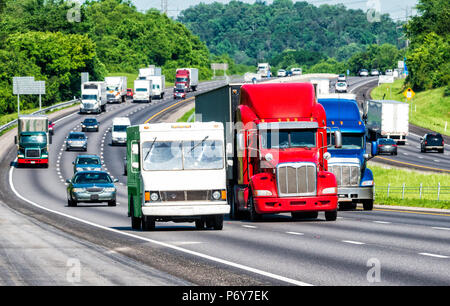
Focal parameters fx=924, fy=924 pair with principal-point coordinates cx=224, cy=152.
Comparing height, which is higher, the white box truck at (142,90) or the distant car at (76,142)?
the white box truck at (142,90)

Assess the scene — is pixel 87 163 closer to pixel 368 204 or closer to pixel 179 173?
pixel 368 204

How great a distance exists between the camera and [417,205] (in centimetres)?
→ 3781

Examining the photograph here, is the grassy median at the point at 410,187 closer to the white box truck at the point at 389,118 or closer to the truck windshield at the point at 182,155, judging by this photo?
the white box truck at the point at 389,118

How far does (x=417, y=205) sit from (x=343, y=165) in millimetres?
6594

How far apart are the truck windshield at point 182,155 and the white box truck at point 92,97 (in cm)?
7758

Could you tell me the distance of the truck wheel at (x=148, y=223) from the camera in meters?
23.7

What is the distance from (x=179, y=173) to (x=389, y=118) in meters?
60.4

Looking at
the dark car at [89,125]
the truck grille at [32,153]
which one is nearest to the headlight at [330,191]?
the truck grille at [32,153]

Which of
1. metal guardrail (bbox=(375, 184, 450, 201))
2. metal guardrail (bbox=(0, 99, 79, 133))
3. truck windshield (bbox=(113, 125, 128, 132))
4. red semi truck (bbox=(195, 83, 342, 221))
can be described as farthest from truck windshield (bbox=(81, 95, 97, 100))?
red semi truck (bbox=(195, 83, 342, 221))

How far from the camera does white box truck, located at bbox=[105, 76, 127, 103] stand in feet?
384

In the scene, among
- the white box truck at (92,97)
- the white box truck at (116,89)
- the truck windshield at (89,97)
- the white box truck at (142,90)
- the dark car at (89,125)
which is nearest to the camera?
the dark car at (89,125)

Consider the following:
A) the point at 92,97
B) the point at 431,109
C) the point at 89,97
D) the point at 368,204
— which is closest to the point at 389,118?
the point at 431,109

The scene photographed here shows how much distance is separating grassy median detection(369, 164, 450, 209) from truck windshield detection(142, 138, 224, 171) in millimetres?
15282
